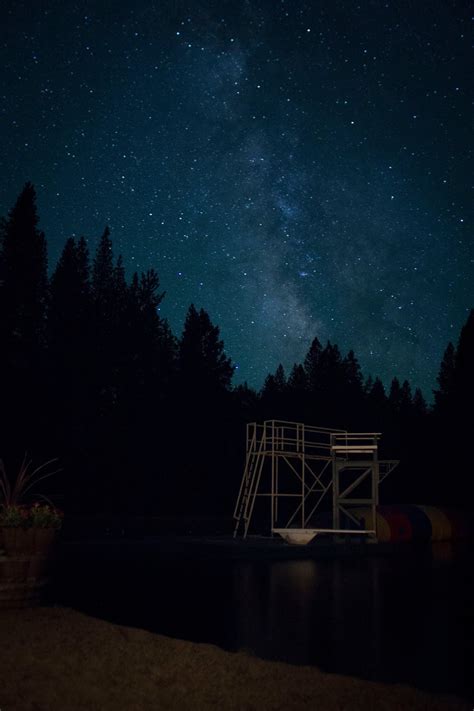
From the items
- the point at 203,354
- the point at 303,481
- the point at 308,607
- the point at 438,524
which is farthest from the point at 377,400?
the point at 308,607

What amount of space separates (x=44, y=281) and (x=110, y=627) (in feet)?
127

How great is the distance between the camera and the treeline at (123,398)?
39.2 meters

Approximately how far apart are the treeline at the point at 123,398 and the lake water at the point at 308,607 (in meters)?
21.2

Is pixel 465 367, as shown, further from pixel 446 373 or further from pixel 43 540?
pixel 43 540

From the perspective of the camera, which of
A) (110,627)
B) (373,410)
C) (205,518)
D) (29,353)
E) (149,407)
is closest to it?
(110,627)

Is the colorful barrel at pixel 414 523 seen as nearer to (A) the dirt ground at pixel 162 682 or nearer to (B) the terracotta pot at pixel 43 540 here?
(B) the terracotta pot at pixel 43 540

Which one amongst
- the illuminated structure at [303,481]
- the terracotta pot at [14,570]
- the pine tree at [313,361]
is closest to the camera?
the terracotta pot at [14,570]

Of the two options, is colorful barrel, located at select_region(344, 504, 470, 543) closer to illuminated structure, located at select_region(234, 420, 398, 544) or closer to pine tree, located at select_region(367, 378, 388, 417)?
illuminated structure, located at select_region(234, 420, 398, 544)

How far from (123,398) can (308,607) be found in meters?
36.9

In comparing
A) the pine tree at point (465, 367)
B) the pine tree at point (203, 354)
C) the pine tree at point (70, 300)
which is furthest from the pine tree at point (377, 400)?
the pine tree at point (70, 300)

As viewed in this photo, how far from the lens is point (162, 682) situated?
5.89m


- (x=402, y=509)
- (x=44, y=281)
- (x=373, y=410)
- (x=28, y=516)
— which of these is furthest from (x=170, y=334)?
(x=28, y=516)

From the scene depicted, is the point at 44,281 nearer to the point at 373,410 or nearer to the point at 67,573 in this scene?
the point at 67,573

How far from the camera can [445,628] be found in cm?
898
